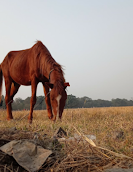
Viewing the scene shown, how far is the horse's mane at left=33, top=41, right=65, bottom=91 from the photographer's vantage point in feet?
18.9

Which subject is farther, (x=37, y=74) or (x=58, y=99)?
(x=37, y=74)

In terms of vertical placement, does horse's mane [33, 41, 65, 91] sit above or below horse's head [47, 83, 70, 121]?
above

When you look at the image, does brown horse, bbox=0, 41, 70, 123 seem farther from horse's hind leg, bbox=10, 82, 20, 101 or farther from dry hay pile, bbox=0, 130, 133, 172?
dry hay pile, bbox=0, 130, 133, 172

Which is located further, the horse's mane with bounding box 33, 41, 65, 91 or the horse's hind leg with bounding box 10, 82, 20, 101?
the horse's hind leg with bounding box 10, 82, 20, 101

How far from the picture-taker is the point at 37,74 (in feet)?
21.8

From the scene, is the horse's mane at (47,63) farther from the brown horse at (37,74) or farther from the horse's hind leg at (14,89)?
the horse's hind leg at (14,89)

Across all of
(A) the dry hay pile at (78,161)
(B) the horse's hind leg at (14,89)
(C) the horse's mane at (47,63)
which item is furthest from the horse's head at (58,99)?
(B) the horse's hind leg at (14,89)

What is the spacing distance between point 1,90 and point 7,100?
738 millimetres

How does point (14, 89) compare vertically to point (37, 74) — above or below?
below

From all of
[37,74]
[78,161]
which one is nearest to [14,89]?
[37,74]

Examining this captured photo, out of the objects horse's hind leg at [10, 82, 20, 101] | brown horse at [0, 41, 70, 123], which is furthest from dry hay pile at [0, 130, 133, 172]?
horse's hind leg at [10, 82, 20, 101]

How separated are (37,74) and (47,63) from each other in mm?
534

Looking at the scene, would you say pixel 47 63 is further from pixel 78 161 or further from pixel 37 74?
pixel 78 161

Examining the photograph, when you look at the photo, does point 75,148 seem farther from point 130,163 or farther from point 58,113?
point 58,113
